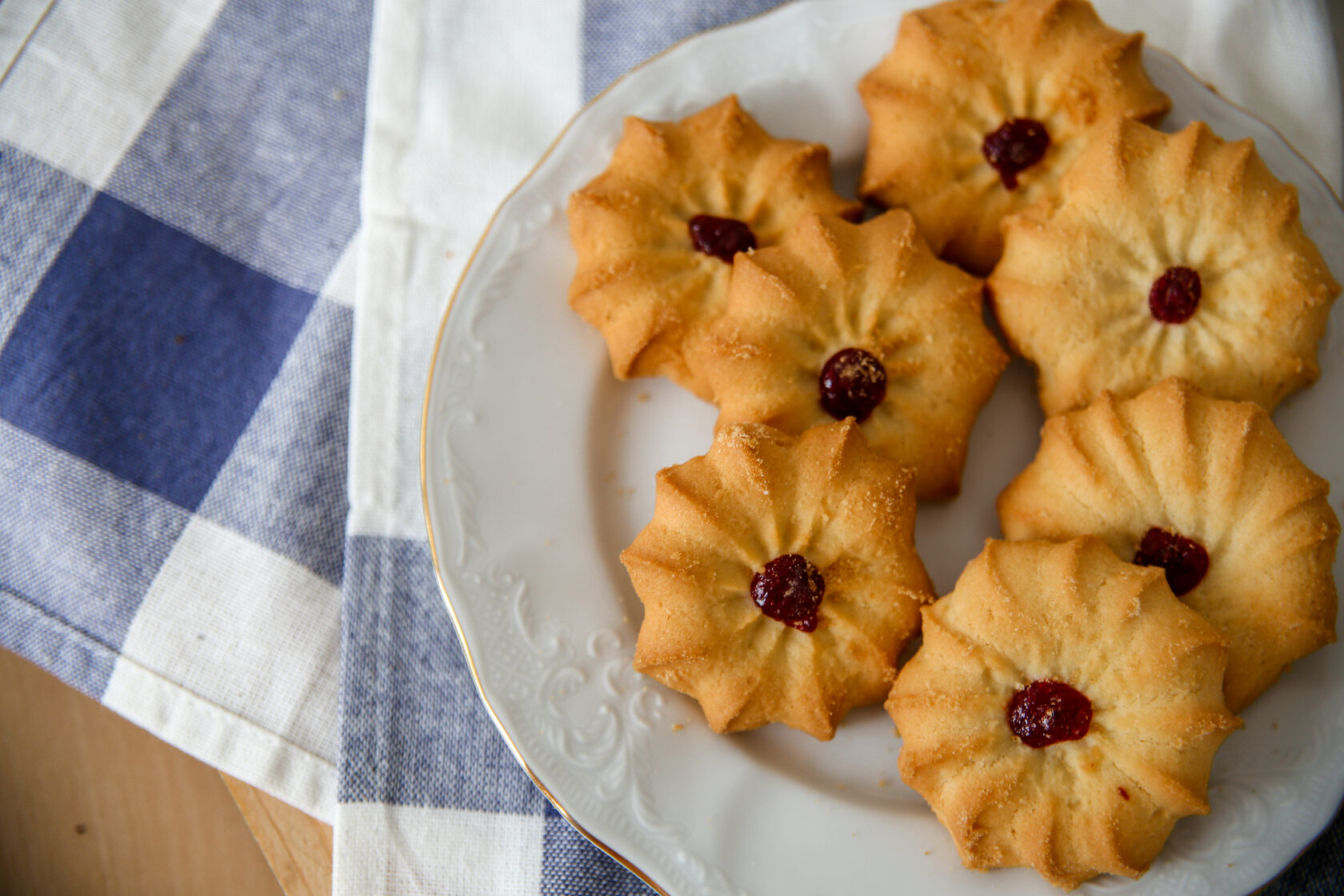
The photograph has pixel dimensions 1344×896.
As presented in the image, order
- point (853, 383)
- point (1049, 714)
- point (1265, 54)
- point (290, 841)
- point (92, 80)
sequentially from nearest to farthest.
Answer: point (1049, 714), point (853, 383), point (290, 841), point (1265, 54), point (92, 80)

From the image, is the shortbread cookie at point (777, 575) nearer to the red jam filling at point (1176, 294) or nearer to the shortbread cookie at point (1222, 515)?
the shortbread cookie at point (1222, 515)

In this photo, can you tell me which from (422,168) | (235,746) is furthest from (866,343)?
(235,746)

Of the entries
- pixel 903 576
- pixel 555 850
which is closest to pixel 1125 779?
pixel 903 576

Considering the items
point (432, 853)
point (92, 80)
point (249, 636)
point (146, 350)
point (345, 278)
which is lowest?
point (432, 853)

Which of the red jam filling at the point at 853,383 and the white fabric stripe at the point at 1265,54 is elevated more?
the white fabric stripe at the point at 1265,54

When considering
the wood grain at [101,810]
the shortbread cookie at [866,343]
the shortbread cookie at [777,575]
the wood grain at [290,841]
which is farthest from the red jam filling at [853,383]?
the wood grain at [101,810]

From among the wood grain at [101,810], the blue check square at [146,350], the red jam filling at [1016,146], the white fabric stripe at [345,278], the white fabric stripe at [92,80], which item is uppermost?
the red jam filling at [1016,146]

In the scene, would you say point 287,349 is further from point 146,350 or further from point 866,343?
point 866,343
